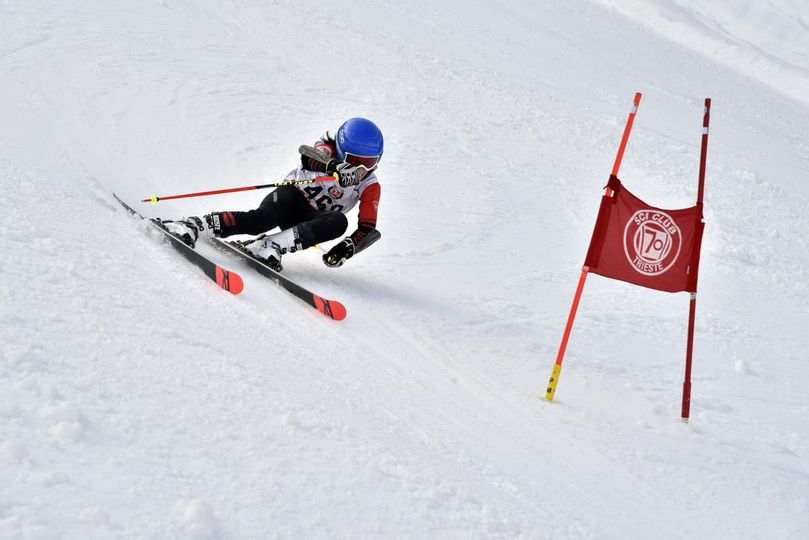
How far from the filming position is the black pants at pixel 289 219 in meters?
5.39

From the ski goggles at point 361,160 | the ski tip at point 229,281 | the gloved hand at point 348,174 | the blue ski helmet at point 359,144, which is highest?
the blue ski helmet at point 359,144

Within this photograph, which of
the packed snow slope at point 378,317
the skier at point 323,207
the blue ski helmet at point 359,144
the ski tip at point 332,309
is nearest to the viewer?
the packed snow slope at point 378,317

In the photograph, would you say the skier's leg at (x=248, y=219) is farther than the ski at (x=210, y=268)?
Yes

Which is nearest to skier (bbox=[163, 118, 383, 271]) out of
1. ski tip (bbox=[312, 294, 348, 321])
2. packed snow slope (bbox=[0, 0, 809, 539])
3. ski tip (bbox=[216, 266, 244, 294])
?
packed snow slope (bbox=[0, 0, 809, 539])

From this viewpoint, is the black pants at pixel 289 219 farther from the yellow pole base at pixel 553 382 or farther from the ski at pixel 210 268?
the yellow pole base at pixel 553 382

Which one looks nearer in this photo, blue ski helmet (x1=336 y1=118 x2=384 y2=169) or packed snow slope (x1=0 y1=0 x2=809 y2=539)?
packed snow slope (x1=0 y1=0 x2=809 y2=539)

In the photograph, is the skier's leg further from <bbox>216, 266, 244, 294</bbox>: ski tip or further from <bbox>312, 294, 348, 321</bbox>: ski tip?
<bbox>312, 294, 348, 321</bbox>: ski tip

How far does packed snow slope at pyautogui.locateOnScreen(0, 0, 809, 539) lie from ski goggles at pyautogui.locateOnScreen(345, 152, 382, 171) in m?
0.81

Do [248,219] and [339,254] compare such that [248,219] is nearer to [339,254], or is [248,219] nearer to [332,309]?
[339,254]

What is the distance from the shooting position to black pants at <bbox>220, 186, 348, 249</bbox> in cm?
539

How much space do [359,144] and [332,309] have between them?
1.67 meters

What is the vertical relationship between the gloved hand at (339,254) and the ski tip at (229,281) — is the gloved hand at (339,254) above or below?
below

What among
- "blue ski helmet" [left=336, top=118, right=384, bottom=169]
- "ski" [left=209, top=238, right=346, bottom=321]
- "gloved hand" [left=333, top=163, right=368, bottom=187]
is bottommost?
"ski" [left=209, top=238, right=346, bottom=321]

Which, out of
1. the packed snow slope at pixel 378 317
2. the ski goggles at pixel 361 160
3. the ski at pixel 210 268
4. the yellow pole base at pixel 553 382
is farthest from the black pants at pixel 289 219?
the yellow pole base at pixel 553 382
